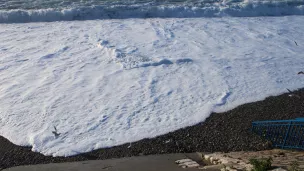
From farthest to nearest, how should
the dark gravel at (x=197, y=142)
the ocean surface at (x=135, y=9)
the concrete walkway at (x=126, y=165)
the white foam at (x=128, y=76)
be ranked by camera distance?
the ocean surface at (x=135, y=9) < the white foam at (x=128, y=76) < the dark gravel at (x=197, y=142) < the concrete walkway at (x=126, y=165)

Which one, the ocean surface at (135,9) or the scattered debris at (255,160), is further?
the ocean surface at (135,9)

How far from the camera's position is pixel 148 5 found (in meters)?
19.7

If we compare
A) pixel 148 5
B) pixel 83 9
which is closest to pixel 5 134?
pixel 83 9

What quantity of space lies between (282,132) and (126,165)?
2987 millimetres

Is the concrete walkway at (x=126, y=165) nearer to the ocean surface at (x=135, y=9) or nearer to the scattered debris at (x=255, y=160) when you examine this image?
the scattered debris at (x=255, y=160)

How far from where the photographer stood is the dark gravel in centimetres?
681

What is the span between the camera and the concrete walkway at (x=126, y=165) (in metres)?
6.19

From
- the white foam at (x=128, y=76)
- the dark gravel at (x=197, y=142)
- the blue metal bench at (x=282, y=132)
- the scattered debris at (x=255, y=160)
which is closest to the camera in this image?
the scattered debris at (x=255, y=160)

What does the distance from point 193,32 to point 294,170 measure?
35.0 ft

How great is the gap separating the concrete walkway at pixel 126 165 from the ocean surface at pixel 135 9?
1229 cm

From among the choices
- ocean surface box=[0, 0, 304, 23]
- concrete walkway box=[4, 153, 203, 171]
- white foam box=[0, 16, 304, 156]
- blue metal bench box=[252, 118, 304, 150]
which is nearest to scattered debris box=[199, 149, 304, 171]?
blue metal bench box=[252, 118, 304, 150]

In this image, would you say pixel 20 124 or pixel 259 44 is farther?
pixel 259 44

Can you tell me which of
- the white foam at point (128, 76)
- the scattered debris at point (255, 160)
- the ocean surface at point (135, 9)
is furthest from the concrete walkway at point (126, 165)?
the ocean surface at point (135, 9)

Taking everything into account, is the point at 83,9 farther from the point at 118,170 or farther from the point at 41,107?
the point at 118,170
